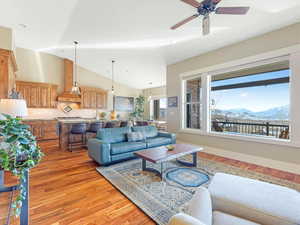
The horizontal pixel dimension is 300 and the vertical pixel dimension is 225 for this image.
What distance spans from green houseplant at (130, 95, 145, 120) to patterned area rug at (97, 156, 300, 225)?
5062mm

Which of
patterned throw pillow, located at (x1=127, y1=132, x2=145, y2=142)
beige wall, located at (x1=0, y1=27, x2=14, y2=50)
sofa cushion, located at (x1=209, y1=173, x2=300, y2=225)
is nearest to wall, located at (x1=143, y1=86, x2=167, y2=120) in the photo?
patterned throw pillow, located at (x1=127, y1=132, x2=145, y2=142)

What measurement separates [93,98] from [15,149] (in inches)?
259

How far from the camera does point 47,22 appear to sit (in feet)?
12.0

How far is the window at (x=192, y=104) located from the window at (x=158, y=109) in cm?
302

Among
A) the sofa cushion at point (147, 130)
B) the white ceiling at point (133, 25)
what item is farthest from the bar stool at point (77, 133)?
the white ceiling at point (133, 25)

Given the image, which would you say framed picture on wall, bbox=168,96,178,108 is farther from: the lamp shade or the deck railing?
the lamp shade

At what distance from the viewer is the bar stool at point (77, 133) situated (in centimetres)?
453

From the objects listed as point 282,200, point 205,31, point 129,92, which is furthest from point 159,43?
point 129,92

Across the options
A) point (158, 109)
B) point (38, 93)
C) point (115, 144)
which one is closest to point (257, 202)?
point (115, 144)

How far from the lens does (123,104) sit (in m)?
8.66

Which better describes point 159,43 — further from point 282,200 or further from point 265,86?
point 282,200

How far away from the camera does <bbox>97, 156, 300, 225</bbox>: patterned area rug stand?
1.87 meters

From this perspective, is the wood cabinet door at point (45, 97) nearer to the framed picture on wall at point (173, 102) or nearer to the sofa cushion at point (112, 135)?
the sofa cushion at point (112, 135)

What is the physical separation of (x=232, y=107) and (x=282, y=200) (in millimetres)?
4752
